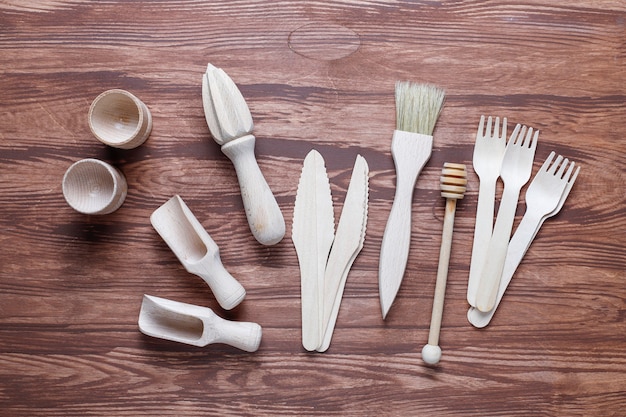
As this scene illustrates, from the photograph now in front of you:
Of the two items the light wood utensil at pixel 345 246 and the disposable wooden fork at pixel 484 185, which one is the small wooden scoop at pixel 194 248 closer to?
the light wood utensil at pixel 345 246

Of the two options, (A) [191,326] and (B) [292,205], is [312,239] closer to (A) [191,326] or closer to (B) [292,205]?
(B) [292,205]

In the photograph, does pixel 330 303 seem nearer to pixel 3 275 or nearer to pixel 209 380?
pixel 209 380

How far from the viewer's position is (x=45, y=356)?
0.91 meters

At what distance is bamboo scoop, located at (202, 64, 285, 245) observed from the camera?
0.84 meters

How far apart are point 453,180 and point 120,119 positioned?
1.63 ft

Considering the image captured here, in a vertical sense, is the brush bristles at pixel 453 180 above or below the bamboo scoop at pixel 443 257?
above

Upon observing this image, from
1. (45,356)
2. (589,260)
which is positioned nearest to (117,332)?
(45,356)

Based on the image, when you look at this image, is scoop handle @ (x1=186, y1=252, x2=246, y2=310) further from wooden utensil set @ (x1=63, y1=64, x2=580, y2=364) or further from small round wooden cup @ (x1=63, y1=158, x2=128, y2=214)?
small round wooden cup @ (x1=63, y1=158, x2=128, y2=214)

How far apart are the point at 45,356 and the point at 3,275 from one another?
0.45 ft

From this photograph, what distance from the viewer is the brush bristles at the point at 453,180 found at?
86cm

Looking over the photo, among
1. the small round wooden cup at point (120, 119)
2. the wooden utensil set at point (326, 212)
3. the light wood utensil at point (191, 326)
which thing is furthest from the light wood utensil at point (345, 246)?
the small round wooden cup at point (120, 119)

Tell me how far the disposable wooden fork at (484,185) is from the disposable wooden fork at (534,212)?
0.03m

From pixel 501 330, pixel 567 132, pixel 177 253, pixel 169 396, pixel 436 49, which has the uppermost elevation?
pixel 436 49

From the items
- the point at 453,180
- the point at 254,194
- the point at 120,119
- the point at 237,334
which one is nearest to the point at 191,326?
the point at 237,334
